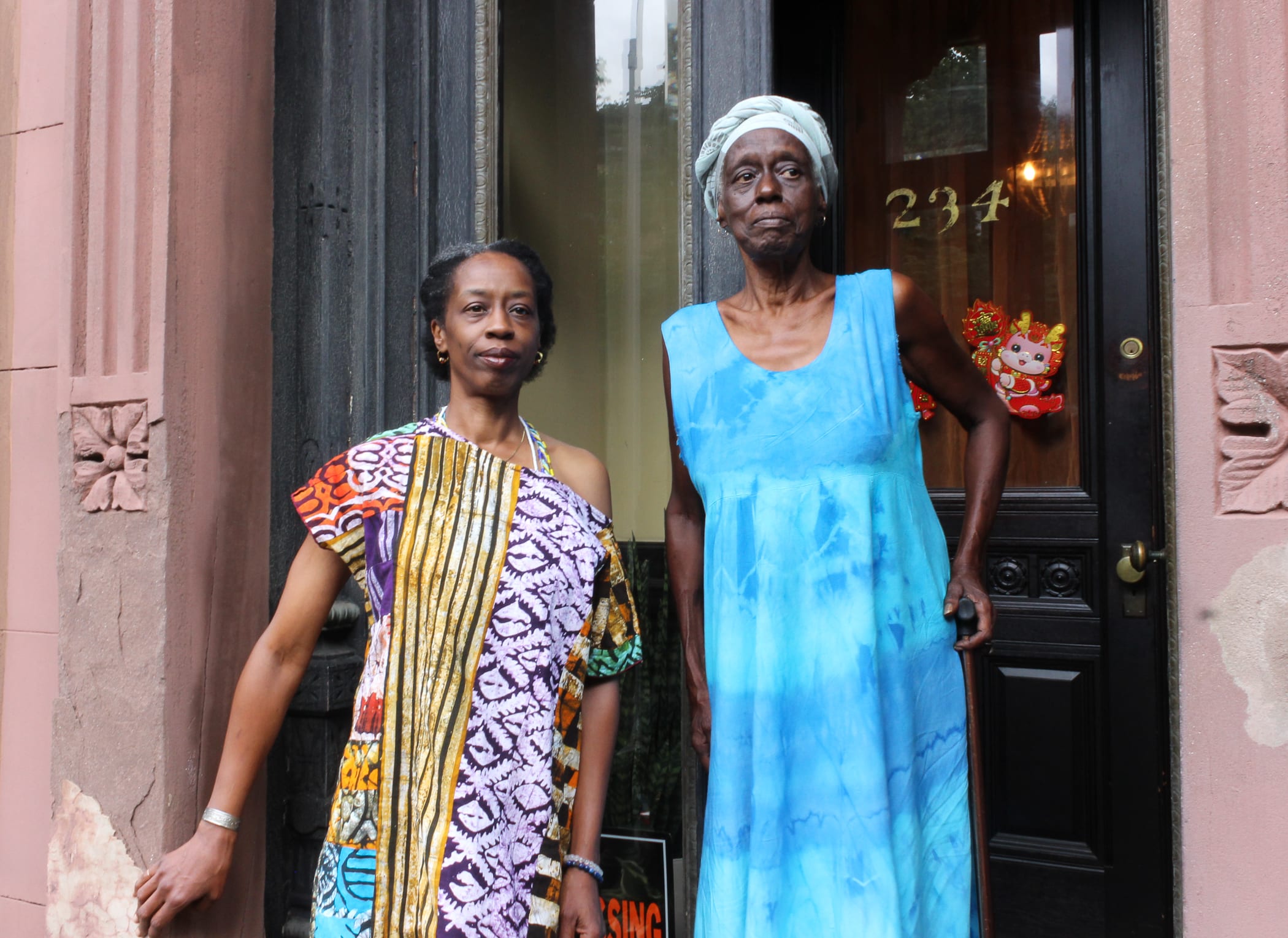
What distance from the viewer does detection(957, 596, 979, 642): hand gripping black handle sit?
179 cm

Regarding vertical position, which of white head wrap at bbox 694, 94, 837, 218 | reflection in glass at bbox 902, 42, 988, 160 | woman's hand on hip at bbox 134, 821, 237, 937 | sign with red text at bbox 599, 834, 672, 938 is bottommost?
sign with red text at bbox 599, 834, 672, 938

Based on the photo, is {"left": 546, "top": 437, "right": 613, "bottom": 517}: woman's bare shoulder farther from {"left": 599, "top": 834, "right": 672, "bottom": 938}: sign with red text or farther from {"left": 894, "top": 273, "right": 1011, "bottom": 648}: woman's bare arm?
{"left": 599, "top": 834, "right": 672, "bottom": 938}: sign with red text

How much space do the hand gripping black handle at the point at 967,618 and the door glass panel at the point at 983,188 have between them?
5.25 ft

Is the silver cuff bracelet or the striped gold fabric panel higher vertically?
the striped gold fabric panel

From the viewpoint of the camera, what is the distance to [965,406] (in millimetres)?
1953

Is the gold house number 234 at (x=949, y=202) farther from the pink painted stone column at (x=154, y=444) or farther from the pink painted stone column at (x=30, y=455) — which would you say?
the pink painted stone column at (x=30, y=455)

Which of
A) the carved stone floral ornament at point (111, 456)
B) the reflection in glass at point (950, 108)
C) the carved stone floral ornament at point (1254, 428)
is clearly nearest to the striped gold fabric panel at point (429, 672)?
the carved stone floral ornament at point (111, 456)

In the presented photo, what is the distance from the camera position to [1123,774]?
9.95ft

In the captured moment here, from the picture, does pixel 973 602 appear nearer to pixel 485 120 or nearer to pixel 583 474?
pixel 583 474

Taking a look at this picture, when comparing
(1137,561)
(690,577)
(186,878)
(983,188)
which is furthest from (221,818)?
(983,188)

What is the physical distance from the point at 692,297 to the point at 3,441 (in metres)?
1.95

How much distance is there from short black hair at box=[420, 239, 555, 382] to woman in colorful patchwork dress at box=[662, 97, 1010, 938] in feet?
1.14

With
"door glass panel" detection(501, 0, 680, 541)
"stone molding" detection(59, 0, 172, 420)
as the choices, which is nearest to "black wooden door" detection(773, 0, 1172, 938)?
"door glass panel" detection(501, 0, 680, 541)

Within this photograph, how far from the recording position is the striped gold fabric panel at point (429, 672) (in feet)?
5.80
